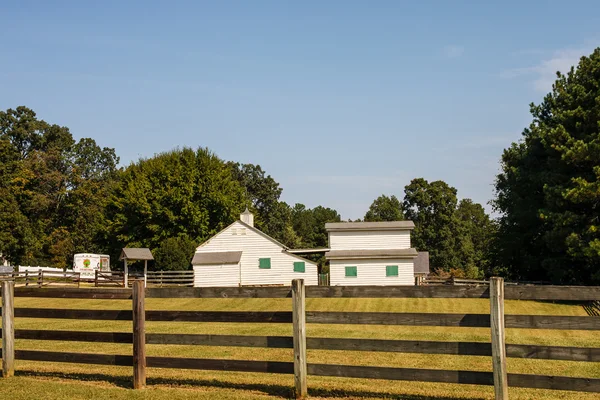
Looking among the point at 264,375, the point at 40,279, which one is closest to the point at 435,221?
the point at 40,279

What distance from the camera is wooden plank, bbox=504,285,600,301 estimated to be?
818 cm

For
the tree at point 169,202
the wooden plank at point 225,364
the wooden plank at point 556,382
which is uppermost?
the tree at point 169,202

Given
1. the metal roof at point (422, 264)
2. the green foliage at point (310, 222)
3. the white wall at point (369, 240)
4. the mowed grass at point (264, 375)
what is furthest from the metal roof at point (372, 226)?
the green foliage at point (310, 222)

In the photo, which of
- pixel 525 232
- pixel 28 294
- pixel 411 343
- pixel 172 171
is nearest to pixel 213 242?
pixel 172 171

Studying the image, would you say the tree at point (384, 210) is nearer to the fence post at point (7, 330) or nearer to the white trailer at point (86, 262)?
the white trailer at point (86, 262)

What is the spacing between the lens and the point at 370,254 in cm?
4944

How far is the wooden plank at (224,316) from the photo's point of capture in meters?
9.48

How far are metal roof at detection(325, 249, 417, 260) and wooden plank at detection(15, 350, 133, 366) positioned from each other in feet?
128

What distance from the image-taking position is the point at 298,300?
914 cm

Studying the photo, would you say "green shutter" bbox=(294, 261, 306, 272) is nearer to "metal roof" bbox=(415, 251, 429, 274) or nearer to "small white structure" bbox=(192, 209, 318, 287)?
"small white structure" bbox=(192, 209, 318, 287)

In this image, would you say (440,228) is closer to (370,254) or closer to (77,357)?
(370,254)

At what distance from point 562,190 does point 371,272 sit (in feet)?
54.4

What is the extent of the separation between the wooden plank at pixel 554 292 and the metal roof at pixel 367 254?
133 ft

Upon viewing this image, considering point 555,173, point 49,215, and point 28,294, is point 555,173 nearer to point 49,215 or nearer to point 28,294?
point 28,294
